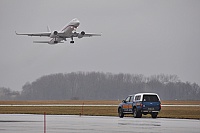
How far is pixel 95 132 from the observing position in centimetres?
2292

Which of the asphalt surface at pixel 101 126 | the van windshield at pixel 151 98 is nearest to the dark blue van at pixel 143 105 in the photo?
the van windshield at pixel 151 98

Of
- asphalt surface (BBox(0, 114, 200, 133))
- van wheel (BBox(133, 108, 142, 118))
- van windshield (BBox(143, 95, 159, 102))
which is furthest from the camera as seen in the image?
van windshield (BBox(143, 95, 159, 102))

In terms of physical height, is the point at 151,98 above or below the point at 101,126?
above

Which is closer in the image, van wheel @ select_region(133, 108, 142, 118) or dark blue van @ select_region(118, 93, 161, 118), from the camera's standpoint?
dark blue van @ select_region(118, 93, 161, 118)

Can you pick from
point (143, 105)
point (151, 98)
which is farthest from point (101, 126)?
point (151, 98)

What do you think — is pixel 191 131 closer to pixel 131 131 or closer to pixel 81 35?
pixel 131 131

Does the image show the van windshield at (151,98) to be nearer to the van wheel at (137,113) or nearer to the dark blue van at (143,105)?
the dark blue van at (143,105)

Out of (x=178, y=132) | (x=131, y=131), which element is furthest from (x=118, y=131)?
(x=178, y=132)

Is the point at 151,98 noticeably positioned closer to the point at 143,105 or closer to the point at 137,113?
the point at 143,105

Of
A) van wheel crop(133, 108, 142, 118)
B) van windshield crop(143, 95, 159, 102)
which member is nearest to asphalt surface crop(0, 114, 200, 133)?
van wheel crop(133, 108, 142, 118)

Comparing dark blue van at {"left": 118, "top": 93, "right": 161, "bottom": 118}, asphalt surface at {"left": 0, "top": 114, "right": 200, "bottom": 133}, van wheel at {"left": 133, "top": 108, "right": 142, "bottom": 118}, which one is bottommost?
asphalt surface at {"left": 0, "top": 114, "right": 200, "bottom": 133}

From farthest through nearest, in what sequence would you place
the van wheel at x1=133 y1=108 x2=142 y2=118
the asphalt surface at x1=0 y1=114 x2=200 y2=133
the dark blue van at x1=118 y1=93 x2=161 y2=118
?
the van wheel at x1=133 y1=108 x2=142 y2=118 → the dark blue van at x1=118 y1=93 x2=161 y2=118 → the asphalt surface at x1=0 y1=114 x2=200 y2=133

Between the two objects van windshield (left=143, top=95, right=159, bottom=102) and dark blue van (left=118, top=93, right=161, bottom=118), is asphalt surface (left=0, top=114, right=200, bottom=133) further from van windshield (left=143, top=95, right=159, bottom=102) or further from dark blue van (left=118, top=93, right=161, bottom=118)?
van windshield (left=143, top=95, right=159, bottom=102)

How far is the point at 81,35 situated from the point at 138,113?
3973 cm
